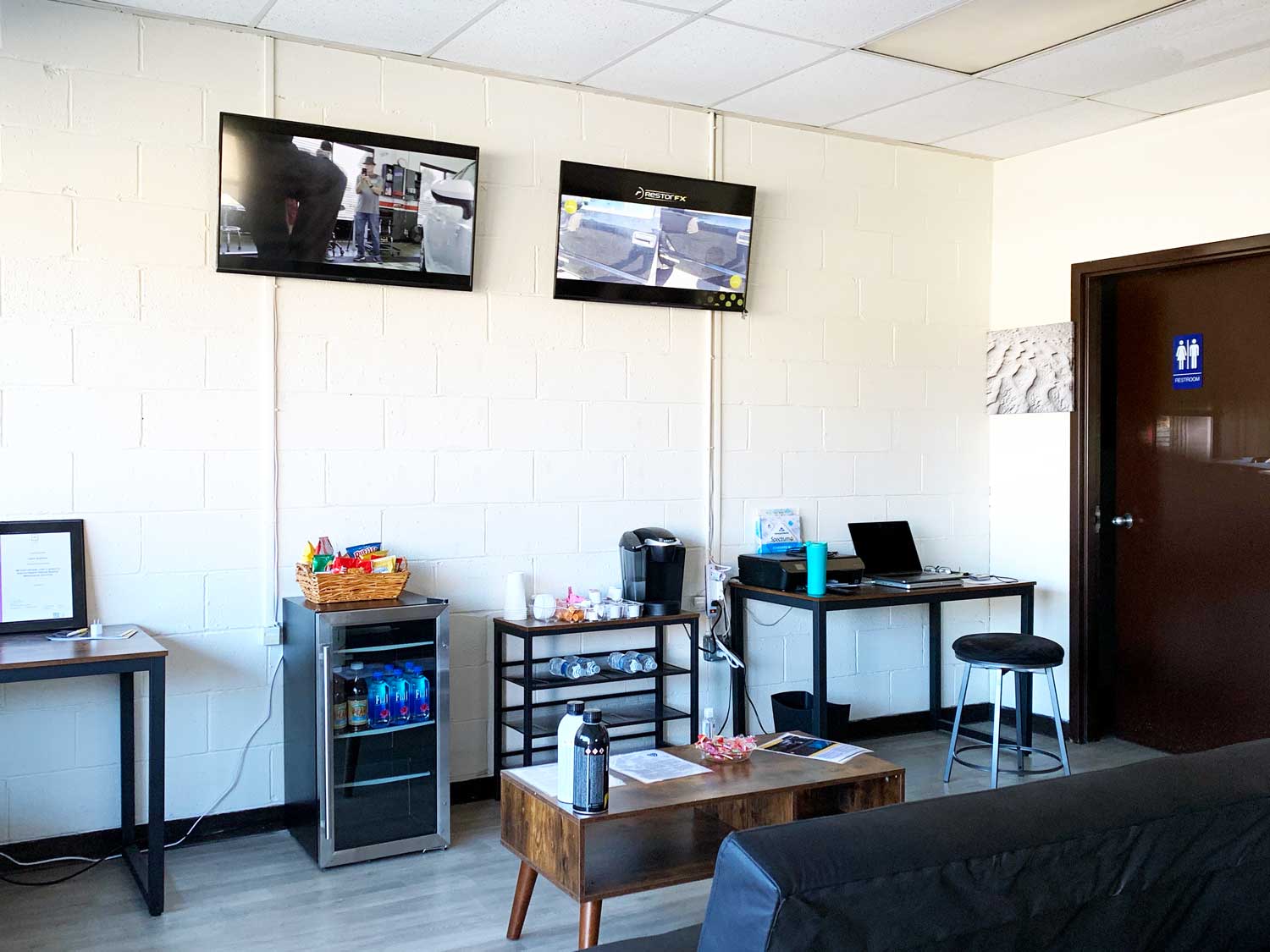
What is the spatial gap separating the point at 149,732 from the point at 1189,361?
13.5 ft

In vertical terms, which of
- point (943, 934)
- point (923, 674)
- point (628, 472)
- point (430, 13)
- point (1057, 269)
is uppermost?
point (430, 13)

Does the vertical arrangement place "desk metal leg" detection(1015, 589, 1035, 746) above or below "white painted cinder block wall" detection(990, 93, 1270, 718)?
below

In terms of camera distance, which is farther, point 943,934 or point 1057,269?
point 1057,269

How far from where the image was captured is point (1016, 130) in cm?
500

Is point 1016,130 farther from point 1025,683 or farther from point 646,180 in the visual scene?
point 1025,683

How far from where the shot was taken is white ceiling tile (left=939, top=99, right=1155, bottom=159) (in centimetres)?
470

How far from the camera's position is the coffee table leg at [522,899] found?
3.01 m

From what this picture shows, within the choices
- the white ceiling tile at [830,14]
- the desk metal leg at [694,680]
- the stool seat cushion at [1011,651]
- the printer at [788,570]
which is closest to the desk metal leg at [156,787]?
the desk metal leg at [694,680]

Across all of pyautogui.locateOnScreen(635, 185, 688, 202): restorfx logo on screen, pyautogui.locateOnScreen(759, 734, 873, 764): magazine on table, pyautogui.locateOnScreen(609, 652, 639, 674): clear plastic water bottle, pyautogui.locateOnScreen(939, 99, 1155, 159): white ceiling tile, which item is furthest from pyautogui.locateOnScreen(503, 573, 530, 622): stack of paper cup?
pyautogui.locateOnScreen(939, 99, 1155, 159): white ceiling tile

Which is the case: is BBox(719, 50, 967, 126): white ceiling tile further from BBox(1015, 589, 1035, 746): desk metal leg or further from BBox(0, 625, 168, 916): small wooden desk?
BBox(0, 625, 168, 916): small wooden desk

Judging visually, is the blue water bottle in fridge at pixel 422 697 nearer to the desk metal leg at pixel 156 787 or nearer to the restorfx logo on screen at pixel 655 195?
the desk metal leg at pixel 156 787

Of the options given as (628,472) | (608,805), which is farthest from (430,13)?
(608,805)

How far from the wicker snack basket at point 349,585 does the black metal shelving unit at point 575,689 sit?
562 mm

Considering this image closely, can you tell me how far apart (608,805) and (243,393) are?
1.98 m
